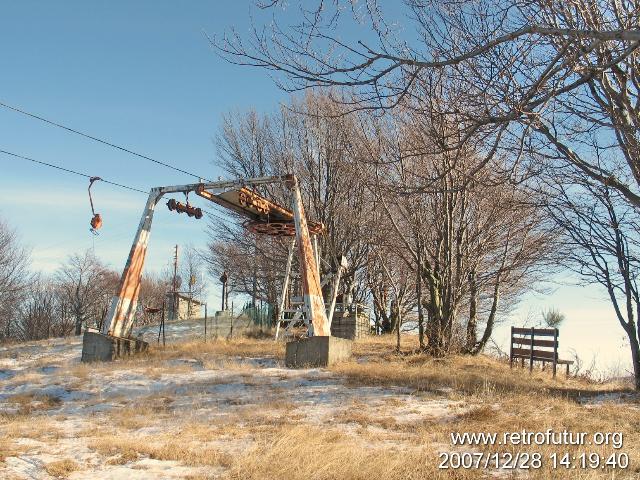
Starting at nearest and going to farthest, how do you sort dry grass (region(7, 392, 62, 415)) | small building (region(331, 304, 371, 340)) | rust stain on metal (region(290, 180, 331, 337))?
dry grass (region(7, 392, 62, 415)) < rust stain on metal (region(290, 180, 331, 337)) < small building (region(331, 304, 371, 340))

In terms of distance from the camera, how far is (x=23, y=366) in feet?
44.5

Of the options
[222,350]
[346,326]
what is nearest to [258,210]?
[222,350]

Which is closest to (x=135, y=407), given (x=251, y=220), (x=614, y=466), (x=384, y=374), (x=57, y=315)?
(x=384, y=374)

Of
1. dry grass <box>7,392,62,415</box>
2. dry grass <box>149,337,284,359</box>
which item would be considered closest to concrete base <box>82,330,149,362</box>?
dry grass <box>149,337,284,359</box>

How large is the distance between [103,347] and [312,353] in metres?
5.32

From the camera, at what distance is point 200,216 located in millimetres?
15266

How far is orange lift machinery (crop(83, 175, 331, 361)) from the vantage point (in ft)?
44.4

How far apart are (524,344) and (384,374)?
13.2 feet

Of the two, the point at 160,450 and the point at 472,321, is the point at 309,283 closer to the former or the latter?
the point at 472,321

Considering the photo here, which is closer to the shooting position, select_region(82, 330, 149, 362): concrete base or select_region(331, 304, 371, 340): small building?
select_region(82, 330, 149, 362): concrete base

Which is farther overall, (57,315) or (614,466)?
(57,315)

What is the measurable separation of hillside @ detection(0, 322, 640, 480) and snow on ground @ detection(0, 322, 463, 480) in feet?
0.08

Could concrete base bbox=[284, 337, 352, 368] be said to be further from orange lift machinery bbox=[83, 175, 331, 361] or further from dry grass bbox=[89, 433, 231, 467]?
dry grass bbox=[89, 433, 231, 467]

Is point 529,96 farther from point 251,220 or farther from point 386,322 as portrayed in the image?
point 386,322
